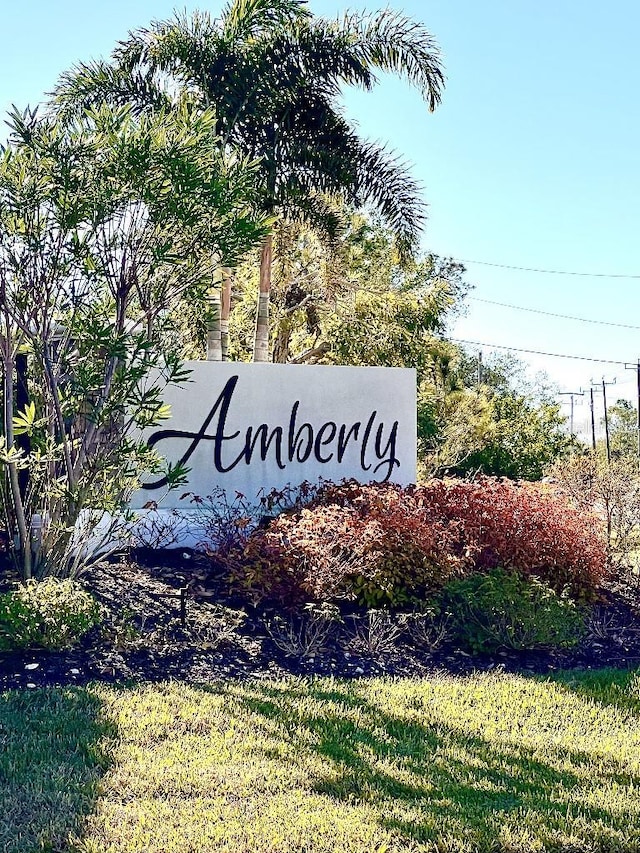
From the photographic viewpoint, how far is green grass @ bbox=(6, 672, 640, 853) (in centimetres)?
330

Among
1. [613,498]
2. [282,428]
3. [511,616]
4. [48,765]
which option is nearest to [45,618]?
[48,765]

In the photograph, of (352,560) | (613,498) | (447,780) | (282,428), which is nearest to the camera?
(447,780)

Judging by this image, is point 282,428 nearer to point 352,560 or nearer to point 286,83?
point 352,560

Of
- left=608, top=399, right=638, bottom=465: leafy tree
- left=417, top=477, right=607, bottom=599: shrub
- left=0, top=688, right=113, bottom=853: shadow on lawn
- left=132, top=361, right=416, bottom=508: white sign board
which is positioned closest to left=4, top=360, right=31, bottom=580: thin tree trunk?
left=0, top=688, right=113, bottom=853: shadow on lawn

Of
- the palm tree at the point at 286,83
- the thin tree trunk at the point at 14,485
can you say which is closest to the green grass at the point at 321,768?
the thin tree trunk at the point at 14,485

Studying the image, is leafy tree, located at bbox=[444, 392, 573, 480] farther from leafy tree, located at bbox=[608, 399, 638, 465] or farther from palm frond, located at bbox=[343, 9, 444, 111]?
leafy tree, located at bbox=[608, 399, 638, 465]

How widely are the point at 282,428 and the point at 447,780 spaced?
18.6ft

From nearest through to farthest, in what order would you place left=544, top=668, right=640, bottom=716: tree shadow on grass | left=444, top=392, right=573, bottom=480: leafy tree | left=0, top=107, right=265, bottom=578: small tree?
left=544, top=668, right=640, bottom=716: tree shadow on grass < left=0, top=107, right=265, bottom=578: small tree < left=444, top=392, right=573, bottom=480: leafy tree

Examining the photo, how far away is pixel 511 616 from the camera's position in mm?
5980

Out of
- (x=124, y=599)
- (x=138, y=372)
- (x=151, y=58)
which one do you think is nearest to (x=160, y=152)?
(x=138, y=372)

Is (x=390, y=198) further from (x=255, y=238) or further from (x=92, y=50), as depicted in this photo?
(x=255, y=238)

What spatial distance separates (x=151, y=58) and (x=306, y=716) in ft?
34.1

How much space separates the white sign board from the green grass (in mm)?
4014

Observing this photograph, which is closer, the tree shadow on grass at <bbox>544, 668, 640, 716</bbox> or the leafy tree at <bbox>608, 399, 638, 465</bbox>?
the tree shadow on grass at <bbox>544, 668, 640, 716</bbox>
